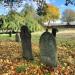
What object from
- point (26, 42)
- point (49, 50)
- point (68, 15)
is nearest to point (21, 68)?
point (49, 50)

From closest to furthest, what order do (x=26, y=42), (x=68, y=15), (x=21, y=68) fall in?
(x=21, y=68), (x=26, y=42), (x=68, y=15)

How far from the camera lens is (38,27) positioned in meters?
60.6

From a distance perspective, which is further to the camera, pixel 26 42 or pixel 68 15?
pixel 68 15

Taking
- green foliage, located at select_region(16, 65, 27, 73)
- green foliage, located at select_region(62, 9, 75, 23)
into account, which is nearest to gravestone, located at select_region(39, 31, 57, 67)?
green foliage, located at select_region(16, 65, 27, 73)

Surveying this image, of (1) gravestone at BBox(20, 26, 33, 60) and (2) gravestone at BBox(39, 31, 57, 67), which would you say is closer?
(2) gravestone at BBox(39, 31, 57, 67)

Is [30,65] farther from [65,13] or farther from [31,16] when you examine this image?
[65,13]

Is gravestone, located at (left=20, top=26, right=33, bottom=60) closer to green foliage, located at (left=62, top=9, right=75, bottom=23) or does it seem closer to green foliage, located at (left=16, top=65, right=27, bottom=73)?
green foliage, located at (left=16, top=65, right=27, bottom=73)

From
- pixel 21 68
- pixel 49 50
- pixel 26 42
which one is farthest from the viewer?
pixel 26 42

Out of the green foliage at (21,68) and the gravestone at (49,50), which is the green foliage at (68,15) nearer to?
the gravestone at (49,50)

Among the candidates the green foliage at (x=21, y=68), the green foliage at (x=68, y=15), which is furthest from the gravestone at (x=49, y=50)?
the green foliage at (x=68, y=15)

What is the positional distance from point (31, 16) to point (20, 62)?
1804 inches

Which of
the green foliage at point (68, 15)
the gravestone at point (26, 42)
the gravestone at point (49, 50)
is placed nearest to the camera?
the gravestone at point (49, 50)

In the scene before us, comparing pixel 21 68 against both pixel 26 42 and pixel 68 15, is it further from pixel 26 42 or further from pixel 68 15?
pixel 68 15

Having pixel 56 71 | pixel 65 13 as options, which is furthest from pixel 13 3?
pixel 65 13
